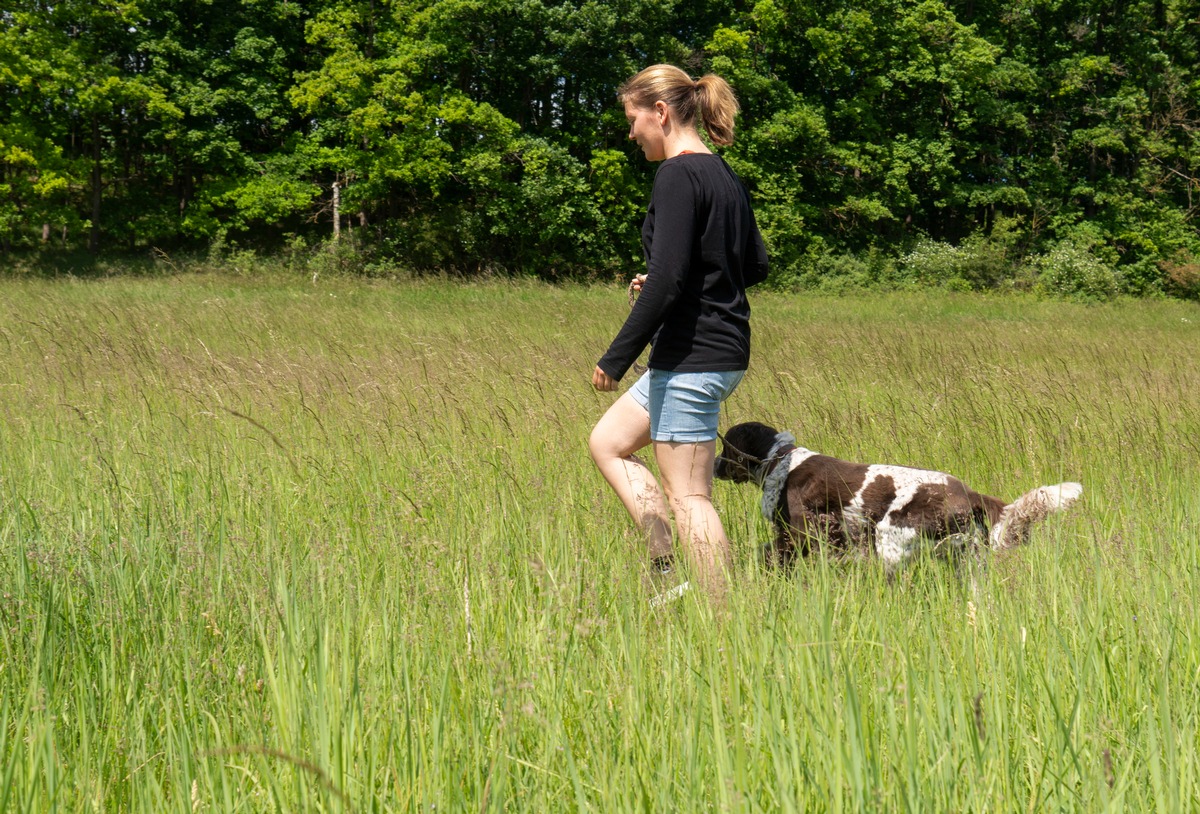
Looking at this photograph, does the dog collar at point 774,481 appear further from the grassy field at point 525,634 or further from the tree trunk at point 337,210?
the tree trunk at point 337,210

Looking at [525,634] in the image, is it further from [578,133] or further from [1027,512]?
[578,133]

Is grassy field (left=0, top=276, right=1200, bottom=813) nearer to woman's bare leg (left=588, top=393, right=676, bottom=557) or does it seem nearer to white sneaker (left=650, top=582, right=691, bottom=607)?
white sneaker (left=650, top=582, right=691, bottom=607)

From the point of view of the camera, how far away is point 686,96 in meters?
3.48

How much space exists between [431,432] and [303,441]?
673 mm

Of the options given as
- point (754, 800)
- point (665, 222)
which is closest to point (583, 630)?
point (754, 800)

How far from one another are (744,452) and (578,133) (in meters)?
30.6

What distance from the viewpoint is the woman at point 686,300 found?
10.8 ft

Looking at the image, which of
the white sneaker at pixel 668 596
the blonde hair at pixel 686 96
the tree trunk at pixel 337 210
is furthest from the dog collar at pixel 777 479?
the tree trunk at pixel 337 210

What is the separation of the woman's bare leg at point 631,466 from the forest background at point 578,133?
81.7ft

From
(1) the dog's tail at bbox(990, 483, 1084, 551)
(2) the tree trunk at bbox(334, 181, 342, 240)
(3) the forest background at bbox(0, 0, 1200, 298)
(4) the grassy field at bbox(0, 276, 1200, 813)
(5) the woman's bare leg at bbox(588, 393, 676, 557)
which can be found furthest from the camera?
(2) the tree trunk at bbox(334, 181, 342, 240)

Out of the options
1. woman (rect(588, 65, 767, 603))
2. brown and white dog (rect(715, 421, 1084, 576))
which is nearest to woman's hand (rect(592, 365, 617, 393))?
woman (rect(588, 65, 767, 603))

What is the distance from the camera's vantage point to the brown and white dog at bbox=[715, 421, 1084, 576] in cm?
351

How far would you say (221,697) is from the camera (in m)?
2.19

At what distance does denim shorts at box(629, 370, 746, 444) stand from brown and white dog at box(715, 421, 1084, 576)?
488mm
